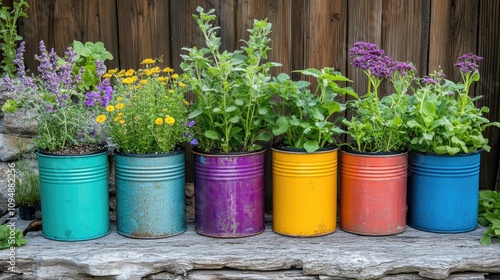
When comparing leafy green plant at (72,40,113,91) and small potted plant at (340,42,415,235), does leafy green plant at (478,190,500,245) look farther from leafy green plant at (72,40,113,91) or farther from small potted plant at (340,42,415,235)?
leafy green plant at (72,40,113,91)

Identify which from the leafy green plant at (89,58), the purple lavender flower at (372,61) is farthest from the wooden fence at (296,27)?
the purple lavender flower at (372,61)

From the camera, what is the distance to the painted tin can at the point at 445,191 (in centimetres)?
301

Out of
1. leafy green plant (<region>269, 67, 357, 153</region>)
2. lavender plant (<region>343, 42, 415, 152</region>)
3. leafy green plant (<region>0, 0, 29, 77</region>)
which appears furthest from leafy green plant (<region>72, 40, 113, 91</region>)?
lavender plant (<region>343, 42, 415, 152</region>)

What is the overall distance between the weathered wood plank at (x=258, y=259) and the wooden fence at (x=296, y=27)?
107cm

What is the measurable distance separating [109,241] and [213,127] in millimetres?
760

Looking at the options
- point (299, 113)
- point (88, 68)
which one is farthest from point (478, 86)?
point (88, 68)

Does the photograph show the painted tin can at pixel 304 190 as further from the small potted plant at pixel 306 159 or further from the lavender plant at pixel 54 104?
the lavender plant at pixel 54 104

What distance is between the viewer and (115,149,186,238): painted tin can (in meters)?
2.93

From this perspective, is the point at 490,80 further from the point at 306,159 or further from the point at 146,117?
the point at 146,117

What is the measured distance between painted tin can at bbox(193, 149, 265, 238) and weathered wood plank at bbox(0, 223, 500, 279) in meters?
0.11

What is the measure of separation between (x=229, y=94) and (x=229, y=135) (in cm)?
21

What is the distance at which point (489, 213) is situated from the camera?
317cm

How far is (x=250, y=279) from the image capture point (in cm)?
277

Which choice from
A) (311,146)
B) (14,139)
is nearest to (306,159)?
(311,146)
